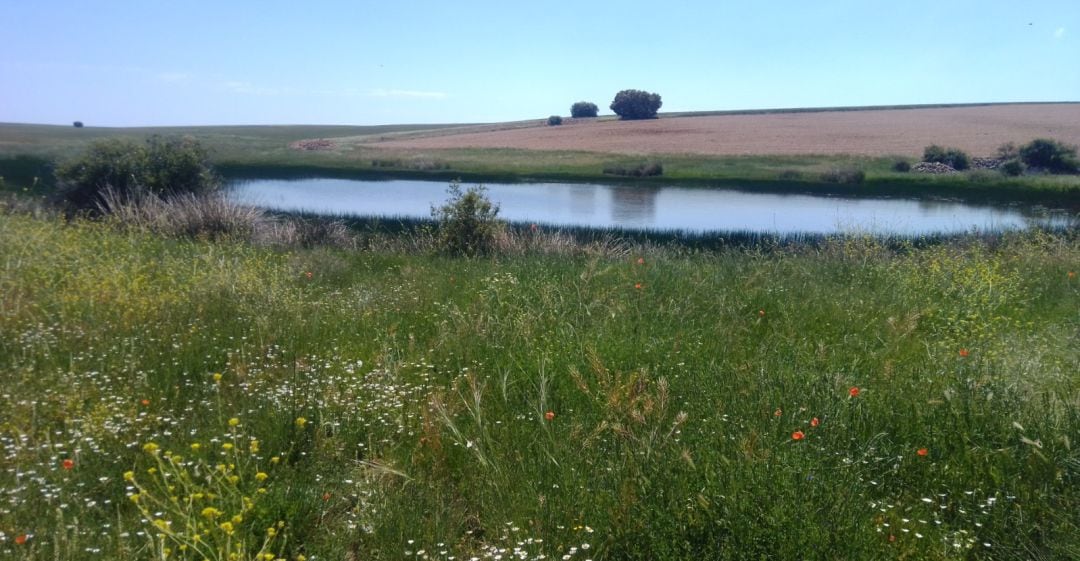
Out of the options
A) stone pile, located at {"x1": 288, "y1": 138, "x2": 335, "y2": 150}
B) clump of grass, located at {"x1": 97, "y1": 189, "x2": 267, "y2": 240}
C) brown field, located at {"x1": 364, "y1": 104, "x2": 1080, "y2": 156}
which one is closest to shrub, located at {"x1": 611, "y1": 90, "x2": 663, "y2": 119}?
brown field, located at {"x1": 364, "y1": 104, "x2": 1080, "y2": 156}

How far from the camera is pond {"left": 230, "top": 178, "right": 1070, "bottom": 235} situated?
23094mm

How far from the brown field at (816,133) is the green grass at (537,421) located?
3841 centimetres

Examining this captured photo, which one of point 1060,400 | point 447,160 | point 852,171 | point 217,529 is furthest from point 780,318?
point 447,160

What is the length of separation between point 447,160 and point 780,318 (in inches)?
1552

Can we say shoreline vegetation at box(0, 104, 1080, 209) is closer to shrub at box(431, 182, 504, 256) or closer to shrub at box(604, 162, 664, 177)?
shrub at box(604, 162, 664, 177)

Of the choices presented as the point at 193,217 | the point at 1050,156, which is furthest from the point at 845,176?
the point at 193,217

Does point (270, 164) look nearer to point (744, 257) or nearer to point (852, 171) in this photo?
point (852, 171)

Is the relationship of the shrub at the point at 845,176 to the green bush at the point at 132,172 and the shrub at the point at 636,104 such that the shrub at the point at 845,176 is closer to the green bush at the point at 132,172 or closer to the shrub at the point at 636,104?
the green bush at the point at 132,172

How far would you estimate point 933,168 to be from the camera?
35719 millimetres

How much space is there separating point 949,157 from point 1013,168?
3.44m

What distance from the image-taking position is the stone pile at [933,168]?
35.2 meters

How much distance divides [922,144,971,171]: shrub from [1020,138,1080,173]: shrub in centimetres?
252

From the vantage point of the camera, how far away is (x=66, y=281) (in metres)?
7.33

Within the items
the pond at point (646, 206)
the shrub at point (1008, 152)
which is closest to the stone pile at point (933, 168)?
the shrub at point (1008, 152)
